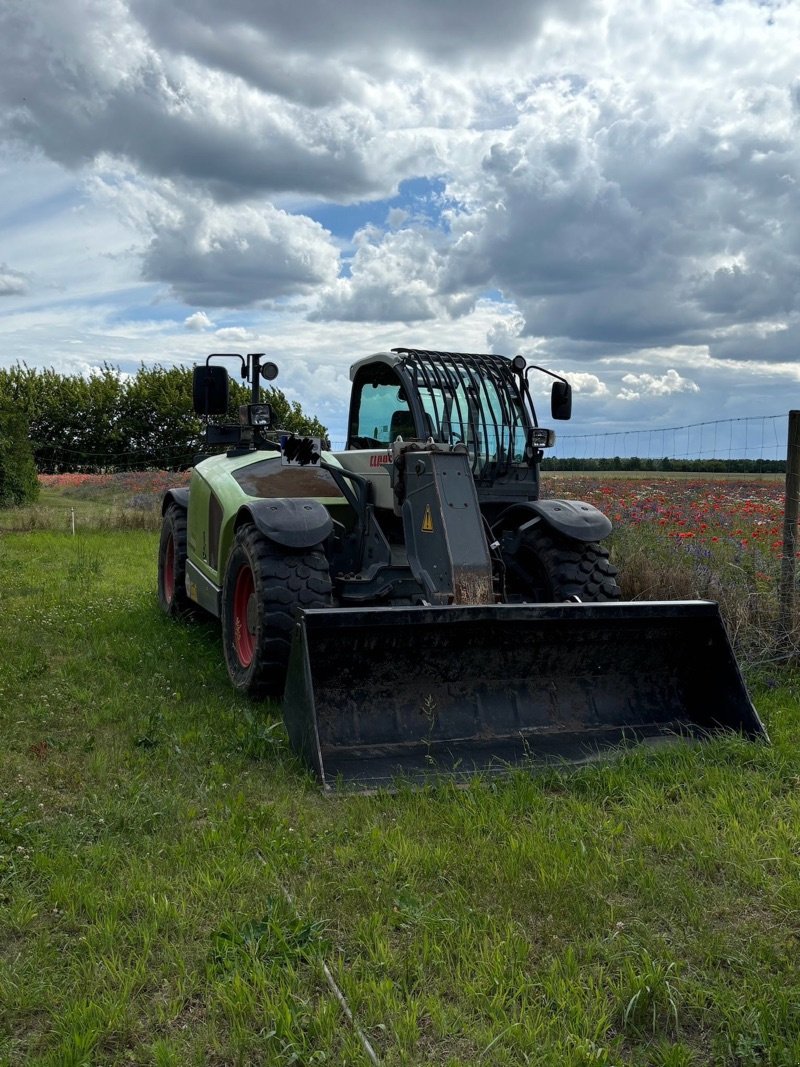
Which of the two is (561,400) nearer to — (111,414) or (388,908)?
(388,908)

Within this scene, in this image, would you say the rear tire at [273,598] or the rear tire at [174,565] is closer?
the rear tire at [273,598]

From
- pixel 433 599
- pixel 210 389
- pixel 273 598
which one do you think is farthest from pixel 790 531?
pixel 210 389

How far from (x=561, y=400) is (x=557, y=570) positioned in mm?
1349

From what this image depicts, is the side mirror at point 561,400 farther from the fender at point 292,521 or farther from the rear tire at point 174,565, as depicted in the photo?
the rear tire at point 174,565

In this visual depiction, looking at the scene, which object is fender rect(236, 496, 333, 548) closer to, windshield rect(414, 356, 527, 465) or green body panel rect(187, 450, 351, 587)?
green body panel rect(187, 450, 351, 587)

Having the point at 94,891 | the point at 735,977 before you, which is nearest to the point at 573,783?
the point at 735,977

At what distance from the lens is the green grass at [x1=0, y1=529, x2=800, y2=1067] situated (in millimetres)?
2943

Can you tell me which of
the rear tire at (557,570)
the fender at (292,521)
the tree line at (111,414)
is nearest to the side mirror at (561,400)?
the rear tire at (557,570)

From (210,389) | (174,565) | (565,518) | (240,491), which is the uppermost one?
(210,389)

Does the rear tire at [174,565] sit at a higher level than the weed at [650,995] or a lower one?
higher

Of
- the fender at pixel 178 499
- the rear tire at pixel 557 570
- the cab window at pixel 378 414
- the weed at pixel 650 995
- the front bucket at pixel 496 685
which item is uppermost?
the cab window at pixel 378 414

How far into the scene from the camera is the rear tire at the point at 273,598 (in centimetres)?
600

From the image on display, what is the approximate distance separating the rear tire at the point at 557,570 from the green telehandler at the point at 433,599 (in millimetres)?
14

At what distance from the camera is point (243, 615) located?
272 inches
